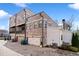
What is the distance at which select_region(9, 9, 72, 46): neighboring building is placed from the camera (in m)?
11.2

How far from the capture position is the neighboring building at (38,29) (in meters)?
11.2

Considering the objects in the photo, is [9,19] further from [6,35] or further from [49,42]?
[49,42]

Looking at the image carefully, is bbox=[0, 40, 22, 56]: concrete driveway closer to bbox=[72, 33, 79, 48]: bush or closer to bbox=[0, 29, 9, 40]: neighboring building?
bbox=[0, 29, 9, 40]: neighboring building

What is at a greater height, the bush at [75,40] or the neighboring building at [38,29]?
the neighboring building at [38,29]

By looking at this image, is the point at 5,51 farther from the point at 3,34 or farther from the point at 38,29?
the point at 38,29

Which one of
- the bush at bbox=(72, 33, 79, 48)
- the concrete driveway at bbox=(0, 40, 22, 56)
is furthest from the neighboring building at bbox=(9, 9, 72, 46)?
the concrete driveway at bbox=(0, 40, 22, 56)

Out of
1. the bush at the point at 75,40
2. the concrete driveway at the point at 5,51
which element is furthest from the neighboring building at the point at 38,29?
the concrete driveway at the point at 5,51

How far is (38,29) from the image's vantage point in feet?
36.8

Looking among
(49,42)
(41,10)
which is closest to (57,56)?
(49,42)

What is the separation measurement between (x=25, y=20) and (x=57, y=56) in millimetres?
1112

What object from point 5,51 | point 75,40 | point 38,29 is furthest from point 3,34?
point 75,40

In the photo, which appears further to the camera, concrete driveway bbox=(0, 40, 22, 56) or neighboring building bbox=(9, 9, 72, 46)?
neighboring building bbox=(9, 9, 72, 46)

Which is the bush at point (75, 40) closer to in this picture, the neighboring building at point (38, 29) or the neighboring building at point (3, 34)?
the neighboring building at point (38, 29)

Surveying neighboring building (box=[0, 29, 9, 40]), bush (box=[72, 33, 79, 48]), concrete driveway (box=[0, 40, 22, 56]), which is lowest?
concrete driveway (box=[0, 40, 22, 56])
